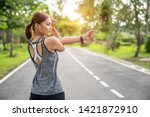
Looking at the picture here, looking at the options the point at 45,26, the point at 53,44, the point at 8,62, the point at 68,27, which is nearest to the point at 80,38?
the point at 53,44

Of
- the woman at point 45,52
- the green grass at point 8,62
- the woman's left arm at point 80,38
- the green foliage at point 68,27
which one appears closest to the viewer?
the woman's left arm at point 80,38

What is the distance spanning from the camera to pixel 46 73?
4.23 m

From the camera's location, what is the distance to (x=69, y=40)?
4137mm

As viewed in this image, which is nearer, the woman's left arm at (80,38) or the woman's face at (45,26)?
the woman's left arm at (80,38)

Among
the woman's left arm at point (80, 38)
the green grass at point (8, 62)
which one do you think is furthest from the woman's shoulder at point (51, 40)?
the green grass at point (8, 62)

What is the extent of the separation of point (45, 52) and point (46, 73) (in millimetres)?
234

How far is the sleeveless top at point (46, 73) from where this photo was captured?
4184 mm

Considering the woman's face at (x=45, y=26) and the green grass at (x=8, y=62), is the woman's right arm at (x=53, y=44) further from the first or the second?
the green grass at (x=8, y=62)

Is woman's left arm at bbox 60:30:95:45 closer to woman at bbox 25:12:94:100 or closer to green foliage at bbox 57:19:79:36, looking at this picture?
woman at bbox 25:12:94:100

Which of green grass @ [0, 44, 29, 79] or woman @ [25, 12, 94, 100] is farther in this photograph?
green grass @ [0, 44, 29, 79]

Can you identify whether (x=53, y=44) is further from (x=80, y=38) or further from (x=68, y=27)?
(x=68, y=27)

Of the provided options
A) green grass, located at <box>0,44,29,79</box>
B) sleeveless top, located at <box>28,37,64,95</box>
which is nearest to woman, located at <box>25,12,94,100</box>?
sleeveless top, located at <box>28,37,64,95</box>

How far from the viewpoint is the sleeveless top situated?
418cm

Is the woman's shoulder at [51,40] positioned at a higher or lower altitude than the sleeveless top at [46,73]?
higher
